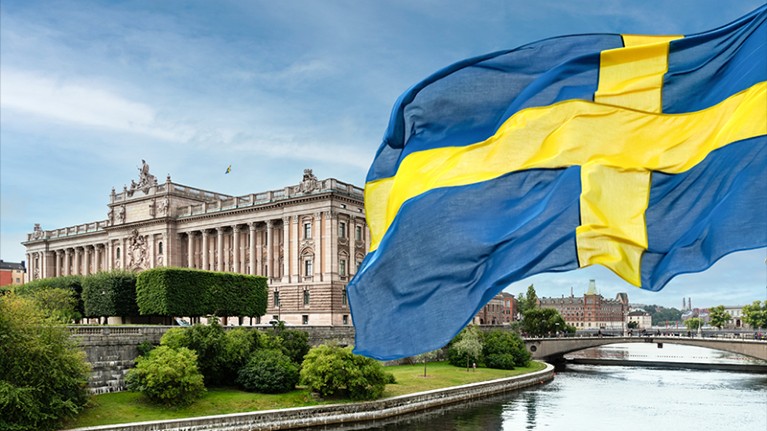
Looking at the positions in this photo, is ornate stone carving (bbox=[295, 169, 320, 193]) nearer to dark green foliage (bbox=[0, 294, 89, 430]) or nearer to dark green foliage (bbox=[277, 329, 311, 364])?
dark green foliage (bbox=[277, 329, 311, 364])

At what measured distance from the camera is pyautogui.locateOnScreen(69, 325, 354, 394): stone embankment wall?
4778cm

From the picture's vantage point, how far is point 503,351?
270 ft

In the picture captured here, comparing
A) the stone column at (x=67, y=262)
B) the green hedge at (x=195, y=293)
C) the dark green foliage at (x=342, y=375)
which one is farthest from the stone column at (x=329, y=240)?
the stone column at (x=67, y=262)

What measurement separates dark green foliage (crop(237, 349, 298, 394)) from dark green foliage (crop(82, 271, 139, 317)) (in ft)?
88.0

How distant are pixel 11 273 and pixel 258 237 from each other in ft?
300

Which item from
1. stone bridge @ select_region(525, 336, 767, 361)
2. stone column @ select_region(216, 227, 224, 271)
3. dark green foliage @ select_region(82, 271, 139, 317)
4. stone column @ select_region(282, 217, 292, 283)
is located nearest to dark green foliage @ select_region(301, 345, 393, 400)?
dark green foliage @ select_region(82, 271, 139, 317)

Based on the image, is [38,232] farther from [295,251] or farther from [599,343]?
[599,343]

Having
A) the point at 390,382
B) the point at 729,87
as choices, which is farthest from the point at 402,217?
the point at 390,382

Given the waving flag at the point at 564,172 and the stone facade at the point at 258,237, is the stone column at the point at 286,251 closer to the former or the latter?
the stone facade at the point at 258,237

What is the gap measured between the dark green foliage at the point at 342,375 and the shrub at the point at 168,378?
295 inches

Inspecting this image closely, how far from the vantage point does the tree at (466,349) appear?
75812mm

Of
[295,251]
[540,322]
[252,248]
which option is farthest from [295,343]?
[540,322]

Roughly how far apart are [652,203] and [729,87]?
2.08 metres

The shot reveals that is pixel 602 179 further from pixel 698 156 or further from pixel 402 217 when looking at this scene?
pixel 402 217
